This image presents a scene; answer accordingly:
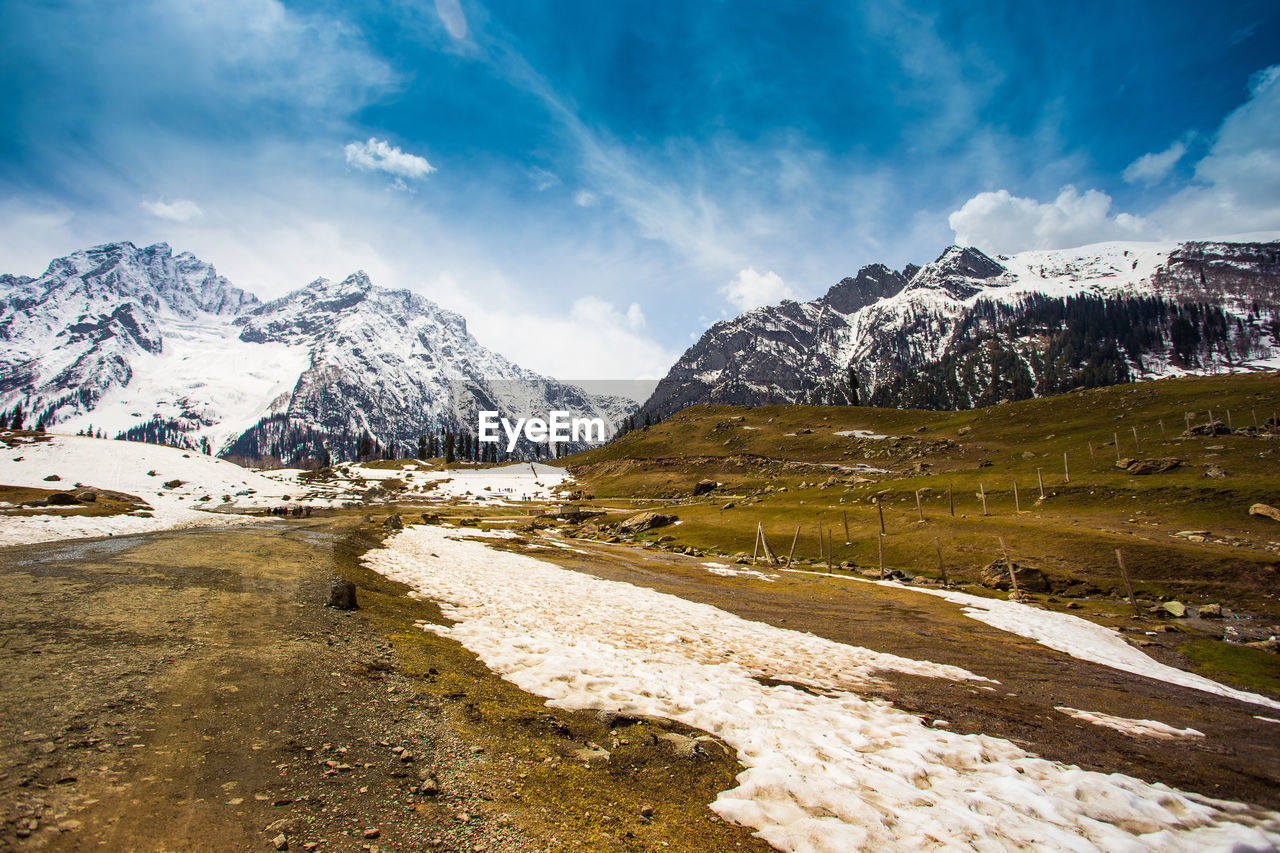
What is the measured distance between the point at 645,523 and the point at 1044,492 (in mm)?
44501

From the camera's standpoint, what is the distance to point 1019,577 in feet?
109

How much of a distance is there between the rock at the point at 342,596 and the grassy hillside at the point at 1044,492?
3973cm

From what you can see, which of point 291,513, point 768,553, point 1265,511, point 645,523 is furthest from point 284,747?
point 291,513

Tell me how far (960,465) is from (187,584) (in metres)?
98.1

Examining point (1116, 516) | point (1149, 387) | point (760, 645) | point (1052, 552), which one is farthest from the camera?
point (1149, 387)

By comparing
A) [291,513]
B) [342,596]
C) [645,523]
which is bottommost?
[645,523]

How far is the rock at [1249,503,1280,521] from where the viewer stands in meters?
34.1

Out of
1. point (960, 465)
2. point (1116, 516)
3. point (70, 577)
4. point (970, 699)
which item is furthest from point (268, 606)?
point (960, 465)

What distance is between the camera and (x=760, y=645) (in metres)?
16.9

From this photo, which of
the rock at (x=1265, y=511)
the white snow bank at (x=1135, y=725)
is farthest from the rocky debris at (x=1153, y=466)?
the white snow bank at (x=1135, y=725)

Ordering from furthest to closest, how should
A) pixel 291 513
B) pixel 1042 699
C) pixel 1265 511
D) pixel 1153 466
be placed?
pixel 291 513
pixel 1153 466
pixel 1265 511
pixel 1042 699

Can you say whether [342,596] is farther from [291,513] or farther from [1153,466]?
[1153,466]

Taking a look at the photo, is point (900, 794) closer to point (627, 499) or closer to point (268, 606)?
point (268, 606)

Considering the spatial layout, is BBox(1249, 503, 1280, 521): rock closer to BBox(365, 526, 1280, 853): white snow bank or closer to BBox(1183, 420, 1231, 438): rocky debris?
BBox(1183, 420, 1231, 438): rocky debris
